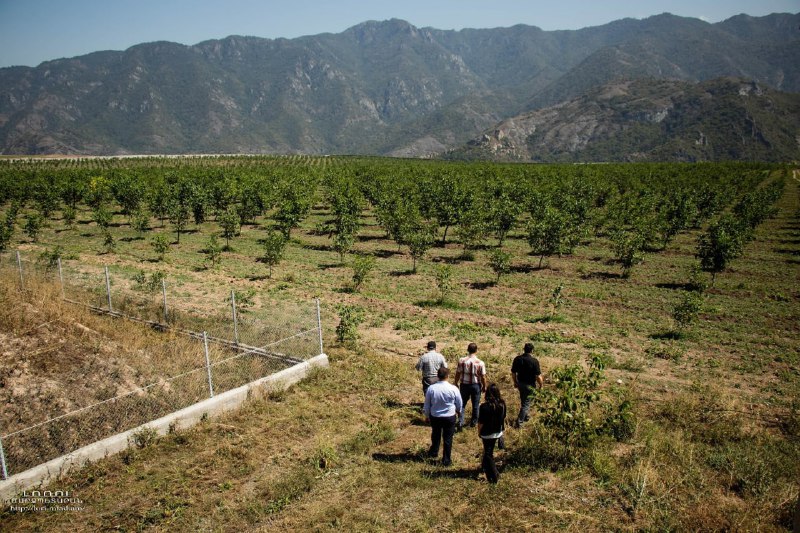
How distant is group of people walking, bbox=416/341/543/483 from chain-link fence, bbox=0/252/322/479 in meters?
4.72

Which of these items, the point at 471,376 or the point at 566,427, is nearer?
the point at 566,427

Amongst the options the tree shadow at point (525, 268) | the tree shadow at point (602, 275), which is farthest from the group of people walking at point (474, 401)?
the tree shadow at point (602, 275)

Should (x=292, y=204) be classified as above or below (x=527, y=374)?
above

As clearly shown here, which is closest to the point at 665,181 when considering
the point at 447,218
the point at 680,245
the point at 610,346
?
the point at 680,245

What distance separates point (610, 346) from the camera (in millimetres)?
15688

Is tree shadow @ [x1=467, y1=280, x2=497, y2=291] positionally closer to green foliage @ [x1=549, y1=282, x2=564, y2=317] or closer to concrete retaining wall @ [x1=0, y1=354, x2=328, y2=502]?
green foliage @ [x1=549, y1=282, x2=564, y2=317]

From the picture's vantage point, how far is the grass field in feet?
23.4

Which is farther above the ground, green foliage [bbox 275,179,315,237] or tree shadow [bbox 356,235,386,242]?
green foliage [bbox 275,179,315,237]

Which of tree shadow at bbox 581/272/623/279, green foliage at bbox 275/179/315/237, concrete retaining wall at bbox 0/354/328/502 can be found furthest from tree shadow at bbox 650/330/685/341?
green foliage at bbox 275/179/315/237

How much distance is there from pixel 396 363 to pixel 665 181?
6800cm

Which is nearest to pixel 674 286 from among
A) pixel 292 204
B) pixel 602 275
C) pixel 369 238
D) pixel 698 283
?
pixel 698 283

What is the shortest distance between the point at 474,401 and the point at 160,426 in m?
6.40

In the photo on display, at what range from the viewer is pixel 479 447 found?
9.19 meters

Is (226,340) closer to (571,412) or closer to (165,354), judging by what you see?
(165,354)
